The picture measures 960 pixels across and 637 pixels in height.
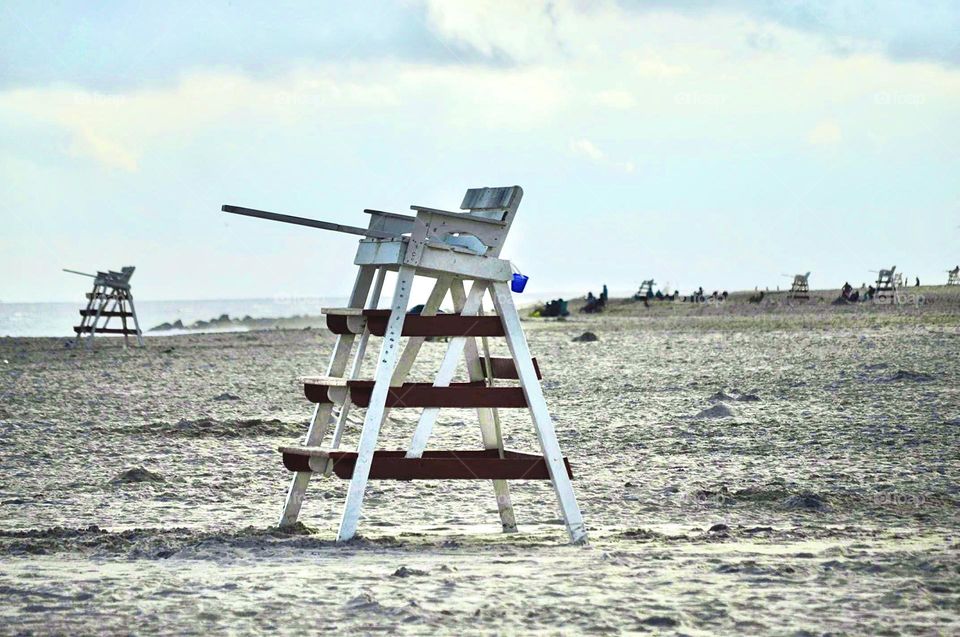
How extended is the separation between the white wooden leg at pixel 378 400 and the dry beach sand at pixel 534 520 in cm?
20

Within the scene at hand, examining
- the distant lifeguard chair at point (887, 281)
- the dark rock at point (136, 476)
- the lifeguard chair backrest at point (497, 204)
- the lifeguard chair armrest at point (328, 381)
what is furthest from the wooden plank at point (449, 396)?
the distant lifeguard chair at point (887, 281)

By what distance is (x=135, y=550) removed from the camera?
720cm

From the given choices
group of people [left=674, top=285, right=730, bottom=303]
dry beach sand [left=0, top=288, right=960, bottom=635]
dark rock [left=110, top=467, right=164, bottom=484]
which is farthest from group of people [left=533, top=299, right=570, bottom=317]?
dark rock [left=110, top=467, right=164, bottom=484]

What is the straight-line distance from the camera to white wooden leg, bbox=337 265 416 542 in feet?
24.0

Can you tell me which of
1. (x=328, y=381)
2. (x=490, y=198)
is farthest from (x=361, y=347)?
(x=490, y=198)

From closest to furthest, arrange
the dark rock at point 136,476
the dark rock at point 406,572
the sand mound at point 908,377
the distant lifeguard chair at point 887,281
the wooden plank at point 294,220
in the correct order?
1. the dark rock at point 406,572
2. the wooden plank at point 294,220
3. the dark rock at point 136,476
4. the sand mound at point 908,377
5. the distant lifeguard chair at point 887,281

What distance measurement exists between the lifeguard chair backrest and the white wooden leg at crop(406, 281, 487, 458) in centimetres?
26

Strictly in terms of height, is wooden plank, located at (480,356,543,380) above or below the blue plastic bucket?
Result: below

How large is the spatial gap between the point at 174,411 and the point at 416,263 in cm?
1025

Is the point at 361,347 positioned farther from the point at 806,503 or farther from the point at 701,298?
the point at 701,298

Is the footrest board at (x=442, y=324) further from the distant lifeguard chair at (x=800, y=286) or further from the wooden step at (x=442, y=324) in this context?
the distant lifeguard chair at (x=800, y=286)

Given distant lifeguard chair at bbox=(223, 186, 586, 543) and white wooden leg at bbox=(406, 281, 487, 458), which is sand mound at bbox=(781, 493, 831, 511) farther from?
white wooden leg at bbox=(406, 281, 487, 458)

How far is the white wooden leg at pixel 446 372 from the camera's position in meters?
7.47

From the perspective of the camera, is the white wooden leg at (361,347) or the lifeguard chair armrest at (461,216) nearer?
the lifeguard chair armrest at (461,216)
